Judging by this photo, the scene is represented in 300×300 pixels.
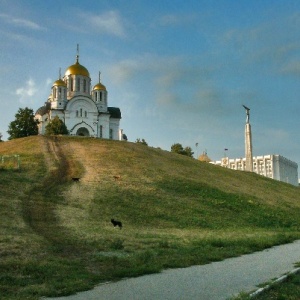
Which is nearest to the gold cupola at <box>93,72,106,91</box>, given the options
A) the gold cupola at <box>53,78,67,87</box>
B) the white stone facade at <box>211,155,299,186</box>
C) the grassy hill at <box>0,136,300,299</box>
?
the gold cupola at <box>53,78,67,87</box>

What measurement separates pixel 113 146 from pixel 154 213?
25321 mm

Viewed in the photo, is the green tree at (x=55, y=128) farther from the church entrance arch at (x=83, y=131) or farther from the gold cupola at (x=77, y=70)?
the gold cupola at (x=77, y=70)

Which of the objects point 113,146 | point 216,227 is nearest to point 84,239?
point 216,227

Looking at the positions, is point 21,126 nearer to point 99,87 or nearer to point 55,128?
point 55,128

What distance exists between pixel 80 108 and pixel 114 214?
2277 inches

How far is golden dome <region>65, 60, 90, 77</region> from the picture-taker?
3266 inches

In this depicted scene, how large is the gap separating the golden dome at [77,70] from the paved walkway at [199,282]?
7459 cm

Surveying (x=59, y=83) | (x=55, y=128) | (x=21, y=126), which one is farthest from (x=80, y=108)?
(x=21, y=126)

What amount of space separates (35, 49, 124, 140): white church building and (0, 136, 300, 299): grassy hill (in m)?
26.6

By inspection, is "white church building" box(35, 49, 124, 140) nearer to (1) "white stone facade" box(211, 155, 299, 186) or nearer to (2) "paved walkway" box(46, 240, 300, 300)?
(1) "white stone facade" box(211, 155, 299, 186)

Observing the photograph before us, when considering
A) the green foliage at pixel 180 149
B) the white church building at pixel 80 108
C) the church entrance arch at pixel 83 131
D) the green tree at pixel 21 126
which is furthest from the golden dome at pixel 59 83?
the green foliage at pixel 180 149

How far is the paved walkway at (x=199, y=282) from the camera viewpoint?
7.89 m

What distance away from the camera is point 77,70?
83312 millimetres

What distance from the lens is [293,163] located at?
15388 cm
